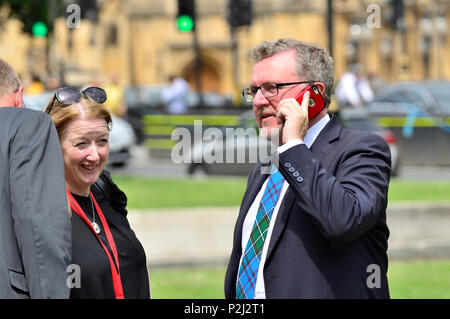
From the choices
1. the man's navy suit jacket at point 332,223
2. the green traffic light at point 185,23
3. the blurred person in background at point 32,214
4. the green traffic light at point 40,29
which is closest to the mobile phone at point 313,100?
the man's navy suit jacket at point 332,223

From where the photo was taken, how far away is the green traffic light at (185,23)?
60.0ft

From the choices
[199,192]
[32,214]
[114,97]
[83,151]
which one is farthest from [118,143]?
[32,214]

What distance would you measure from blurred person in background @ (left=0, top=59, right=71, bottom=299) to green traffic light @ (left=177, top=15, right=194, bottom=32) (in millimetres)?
14775

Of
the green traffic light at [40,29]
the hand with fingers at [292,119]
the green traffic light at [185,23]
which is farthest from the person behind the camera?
the green traffic light at [40,29]

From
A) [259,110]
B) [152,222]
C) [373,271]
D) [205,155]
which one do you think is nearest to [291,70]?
[259,110]

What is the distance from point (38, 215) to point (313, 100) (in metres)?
1.19

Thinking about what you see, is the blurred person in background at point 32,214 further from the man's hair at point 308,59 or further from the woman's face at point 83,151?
the man's hair at point 308,59

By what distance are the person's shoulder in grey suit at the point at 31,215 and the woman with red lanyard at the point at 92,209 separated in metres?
0.34

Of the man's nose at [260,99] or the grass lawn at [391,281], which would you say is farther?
the grass lawn at [391,281]

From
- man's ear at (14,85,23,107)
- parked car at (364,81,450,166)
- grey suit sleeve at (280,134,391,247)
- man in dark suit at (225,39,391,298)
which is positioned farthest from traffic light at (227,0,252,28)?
grey suit sleeve at (280,134,391,247)

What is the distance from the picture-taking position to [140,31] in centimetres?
7100
